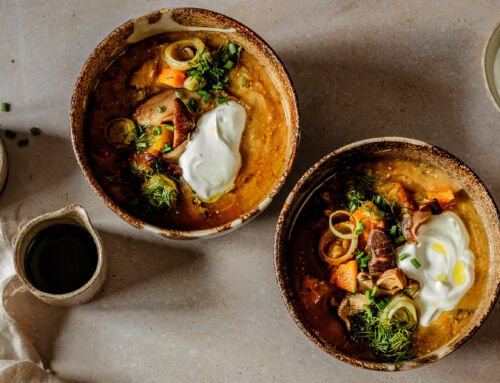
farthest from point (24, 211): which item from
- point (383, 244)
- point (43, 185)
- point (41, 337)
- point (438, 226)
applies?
point (438, 226)

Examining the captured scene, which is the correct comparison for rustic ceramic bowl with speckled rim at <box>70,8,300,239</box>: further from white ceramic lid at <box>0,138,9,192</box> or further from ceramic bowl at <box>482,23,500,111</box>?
ceramic bowl at <box>482,23,500,111</box>

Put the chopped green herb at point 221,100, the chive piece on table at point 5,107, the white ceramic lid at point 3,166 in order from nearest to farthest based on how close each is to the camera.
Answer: the chopped green herb at point 221,100 → the white ceramic lid at point 3,166 → the chive piece on table at point 5,107

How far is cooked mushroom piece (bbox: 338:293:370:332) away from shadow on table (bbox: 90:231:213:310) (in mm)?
636

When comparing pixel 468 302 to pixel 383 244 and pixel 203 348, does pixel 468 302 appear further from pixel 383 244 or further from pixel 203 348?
pixel 203 348

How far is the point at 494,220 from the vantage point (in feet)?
9.12

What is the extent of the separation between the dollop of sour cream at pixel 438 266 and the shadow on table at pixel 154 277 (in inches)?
37.4

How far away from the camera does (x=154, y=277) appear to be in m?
3.16

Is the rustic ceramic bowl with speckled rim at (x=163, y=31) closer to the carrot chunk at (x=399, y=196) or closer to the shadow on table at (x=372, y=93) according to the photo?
the shadow on table at (x=372, y=93)

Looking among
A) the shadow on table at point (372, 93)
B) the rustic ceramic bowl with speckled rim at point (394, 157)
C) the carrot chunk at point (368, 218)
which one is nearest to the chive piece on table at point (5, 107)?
the shadow on table at point (372, 93)

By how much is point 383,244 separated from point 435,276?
0.95ft

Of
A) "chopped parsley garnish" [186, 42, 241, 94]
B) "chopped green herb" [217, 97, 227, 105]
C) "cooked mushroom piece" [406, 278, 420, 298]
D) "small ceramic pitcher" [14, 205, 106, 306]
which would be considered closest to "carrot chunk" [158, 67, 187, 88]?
"chopped parsley garnish" [186, 42, 241, 94]

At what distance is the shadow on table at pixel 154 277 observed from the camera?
10.3 ft

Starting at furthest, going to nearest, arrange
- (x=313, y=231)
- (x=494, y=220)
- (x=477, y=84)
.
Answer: (x=477, y=84)
(x=313, y=231)
(x=494, y=220)

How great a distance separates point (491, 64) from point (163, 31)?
61.2 inches
